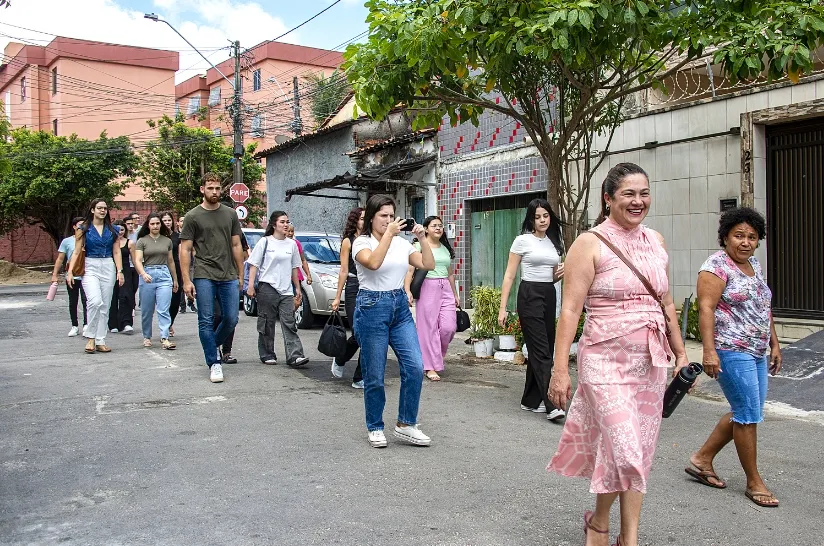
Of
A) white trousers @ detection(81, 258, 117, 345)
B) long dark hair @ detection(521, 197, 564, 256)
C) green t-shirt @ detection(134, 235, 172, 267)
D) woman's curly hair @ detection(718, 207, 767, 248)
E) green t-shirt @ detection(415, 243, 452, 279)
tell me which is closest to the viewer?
woman's curly hair @ detection(718, 207, 767, 248)

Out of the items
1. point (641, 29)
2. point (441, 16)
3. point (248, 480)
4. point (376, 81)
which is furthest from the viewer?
point (376, 81)

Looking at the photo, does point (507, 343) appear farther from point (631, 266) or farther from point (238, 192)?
point (238, 192)

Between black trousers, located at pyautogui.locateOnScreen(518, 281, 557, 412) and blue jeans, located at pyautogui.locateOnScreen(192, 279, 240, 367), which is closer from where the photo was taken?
black trousers, located at pyautogui.locateOnScreen(518, 281, 557, 412)

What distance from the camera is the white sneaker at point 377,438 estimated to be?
5285 mm

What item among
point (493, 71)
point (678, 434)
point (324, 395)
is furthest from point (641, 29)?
point (324, 395)

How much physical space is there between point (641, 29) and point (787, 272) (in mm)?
4542

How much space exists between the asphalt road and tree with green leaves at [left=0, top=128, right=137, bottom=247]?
1025 inches

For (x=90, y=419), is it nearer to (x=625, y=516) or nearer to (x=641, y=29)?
(x=625, y=516)

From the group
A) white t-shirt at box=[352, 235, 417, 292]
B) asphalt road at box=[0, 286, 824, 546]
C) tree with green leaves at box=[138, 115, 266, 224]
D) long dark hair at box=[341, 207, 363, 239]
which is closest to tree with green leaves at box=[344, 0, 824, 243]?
long dark hair at box=[341, 207, 363, 239]

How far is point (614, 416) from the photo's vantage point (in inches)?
129

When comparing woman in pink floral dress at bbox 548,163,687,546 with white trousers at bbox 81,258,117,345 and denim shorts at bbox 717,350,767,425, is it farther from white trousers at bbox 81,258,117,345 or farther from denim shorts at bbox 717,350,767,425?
white trousers at bbox 81,258,117,345

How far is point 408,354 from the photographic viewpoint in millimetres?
5332

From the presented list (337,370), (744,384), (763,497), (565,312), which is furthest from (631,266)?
(337,370)

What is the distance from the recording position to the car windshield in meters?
13.3
